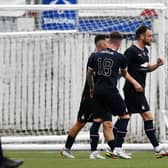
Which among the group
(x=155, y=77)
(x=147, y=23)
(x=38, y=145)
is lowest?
(x=38, y=145)

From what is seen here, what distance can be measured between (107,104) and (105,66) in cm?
59

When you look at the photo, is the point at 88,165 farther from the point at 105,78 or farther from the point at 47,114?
the point at 47,114

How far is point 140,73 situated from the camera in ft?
44.4

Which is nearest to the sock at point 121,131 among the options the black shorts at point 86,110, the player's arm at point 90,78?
the black shorts at point 86,110

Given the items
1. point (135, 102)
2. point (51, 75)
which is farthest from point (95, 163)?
point (51, 75)

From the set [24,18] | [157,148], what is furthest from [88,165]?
[24,18]

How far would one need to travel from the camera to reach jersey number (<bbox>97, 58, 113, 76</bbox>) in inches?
503

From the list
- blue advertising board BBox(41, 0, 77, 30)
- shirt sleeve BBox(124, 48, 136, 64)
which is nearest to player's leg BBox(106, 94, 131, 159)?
shirt sleeve BBox(124, 48, 136, 64)

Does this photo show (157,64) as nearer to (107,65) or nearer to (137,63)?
(137,63)

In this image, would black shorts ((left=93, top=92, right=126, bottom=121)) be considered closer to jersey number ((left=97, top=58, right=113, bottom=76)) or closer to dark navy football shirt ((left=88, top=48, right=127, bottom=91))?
dark navy football shirt ((left=88, top=48, right=127, bottom=91))

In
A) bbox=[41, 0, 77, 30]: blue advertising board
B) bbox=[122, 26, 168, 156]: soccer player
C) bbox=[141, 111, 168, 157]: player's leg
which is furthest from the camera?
bbox=[41, 0, 77, 30]: blue advertising board

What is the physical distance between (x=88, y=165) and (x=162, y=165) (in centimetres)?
101

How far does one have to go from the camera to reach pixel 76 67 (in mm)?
16734

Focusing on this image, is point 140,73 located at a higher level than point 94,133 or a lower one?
higher
